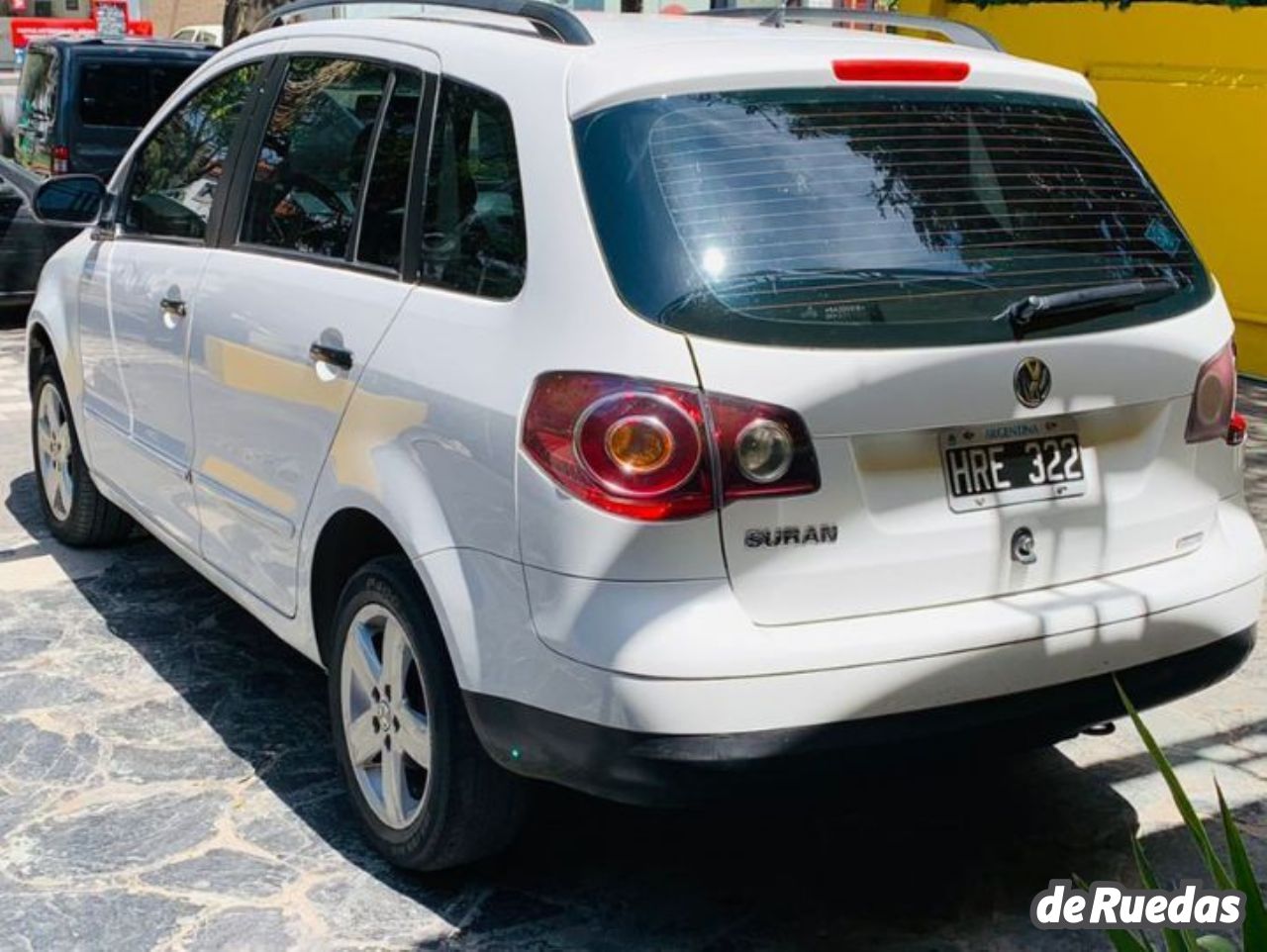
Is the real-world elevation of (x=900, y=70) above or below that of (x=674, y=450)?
above

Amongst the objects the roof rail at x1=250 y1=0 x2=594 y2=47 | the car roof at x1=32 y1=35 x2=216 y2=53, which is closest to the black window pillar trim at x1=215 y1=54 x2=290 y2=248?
the roof rail at x1=250 y1=0 x2=594 y2=47

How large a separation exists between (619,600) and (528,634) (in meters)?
0.23

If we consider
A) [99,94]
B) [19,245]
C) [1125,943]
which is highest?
[1125,943]

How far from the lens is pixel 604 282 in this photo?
3.19 metres

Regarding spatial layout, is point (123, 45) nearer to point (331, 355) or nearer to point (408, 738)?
point (331, 355)

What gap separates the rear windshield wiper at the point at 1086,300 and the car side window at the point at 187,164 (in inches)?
95.7

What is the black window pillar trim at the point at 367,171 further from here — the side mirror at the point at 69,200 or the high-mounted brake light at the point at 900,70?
the side mirror at the point at 69,200

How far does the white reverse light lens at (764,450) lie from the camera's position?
3080mm

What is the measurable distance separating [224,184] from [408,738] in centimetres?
185

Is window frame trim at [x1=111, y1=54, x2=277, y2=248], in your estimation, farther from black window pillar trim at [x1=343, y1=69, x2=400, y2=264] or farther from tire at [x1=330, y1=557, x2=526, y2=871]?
tire at [x1=330, y1=557, x2=526, y2=871]

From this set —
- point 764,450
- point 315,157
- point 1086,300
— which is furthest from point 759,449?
point 315,157

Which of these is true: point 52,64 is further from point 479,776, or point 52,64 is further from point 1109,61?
point 479,776

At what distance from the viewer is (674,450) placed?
3.06 meters

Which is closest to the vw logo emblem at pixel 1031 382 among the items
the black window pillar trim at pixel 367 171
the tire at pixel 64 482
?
the black window pillar trim at pixel 367 171
